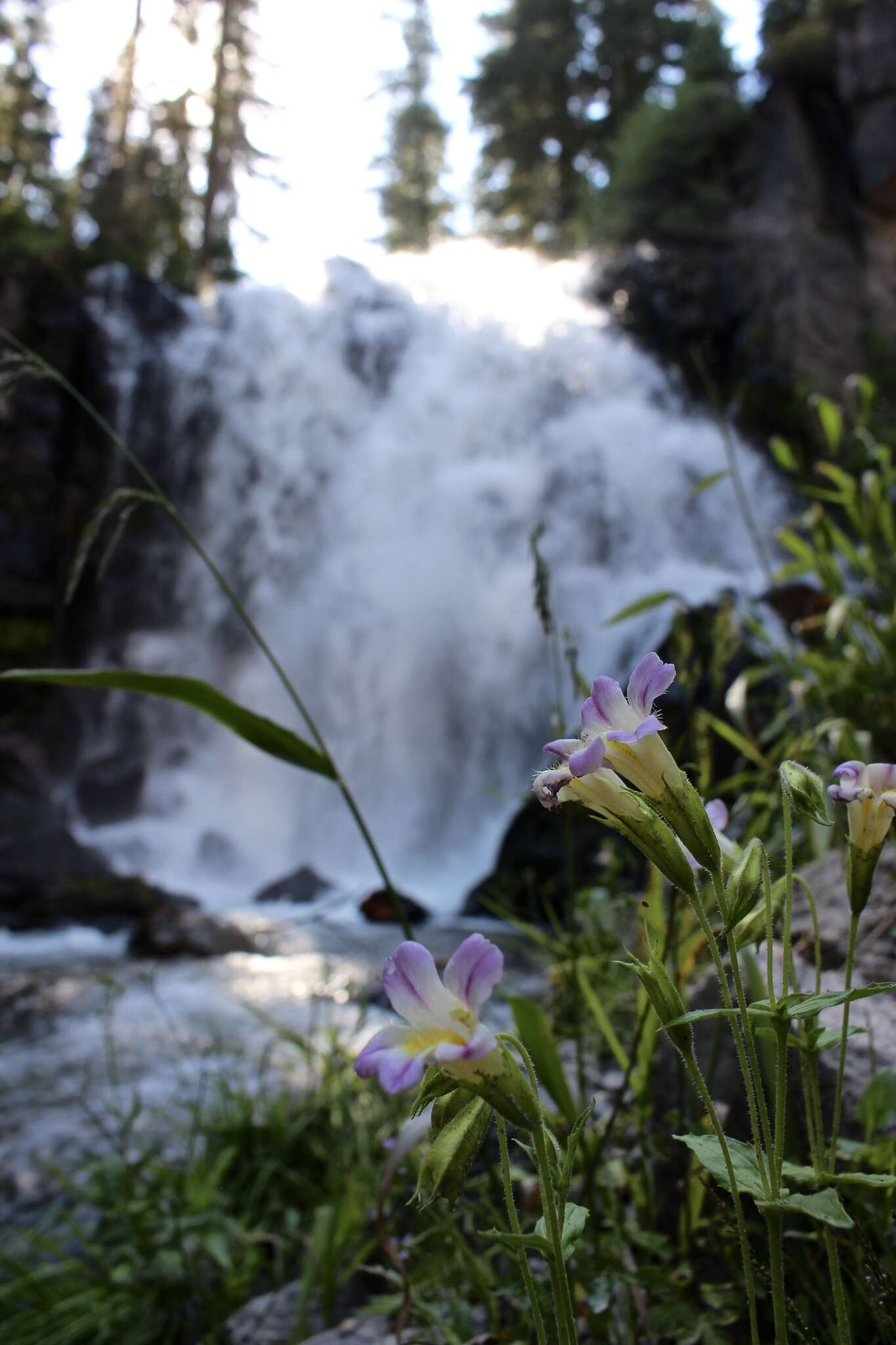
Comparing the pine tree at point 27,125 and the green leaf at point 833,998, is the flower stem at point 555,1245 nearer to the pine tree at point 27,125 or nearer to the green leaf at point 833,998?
the green leaf at point 833,998

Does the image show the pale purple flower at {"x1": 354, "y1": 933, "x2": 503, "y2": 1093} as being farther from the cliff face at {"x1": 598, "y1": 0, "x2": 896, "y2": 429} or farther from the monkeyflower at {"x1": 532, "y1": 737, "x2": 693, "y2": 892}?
the cliff face at {"x1": 598, "y1": 0, "x2": 896, "y2": 429}

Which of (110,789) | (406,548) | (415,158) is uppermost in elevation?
(415,158)

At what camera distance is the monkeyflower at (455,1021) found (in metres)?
0.53

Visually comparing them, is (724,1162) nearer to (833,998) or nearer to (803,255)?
(833,998)

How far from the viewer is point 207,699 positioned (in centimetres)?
121

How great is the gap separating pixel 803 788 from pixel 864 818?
79mm

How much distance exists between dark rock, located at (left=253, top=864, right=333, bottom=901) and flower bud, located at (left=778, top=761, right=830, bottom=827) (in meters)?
6.20

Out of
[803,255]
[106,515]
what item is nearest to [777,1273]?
[106,515]

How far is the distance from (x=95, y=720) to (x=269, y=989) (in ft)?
19.0

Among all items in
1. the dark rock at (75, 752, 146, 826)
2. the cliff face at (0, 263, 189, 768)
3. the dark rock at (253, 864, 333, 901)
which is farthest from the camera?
the cliff face at (0, 263, 189, 768)

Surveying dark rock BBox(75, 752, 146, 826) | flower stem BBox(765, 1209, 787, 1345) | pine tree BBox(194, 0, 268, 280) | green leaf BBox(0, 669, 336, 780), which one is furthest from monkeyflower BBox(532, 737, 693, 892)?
pine tree BBox(194, 0, 268, 280)

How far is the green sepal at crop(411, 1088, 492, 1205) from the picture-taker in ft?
1.82

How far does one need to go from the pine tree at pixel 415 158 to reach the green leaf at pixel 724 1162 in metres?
26.4

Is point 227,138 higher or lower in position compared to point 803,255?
higher
